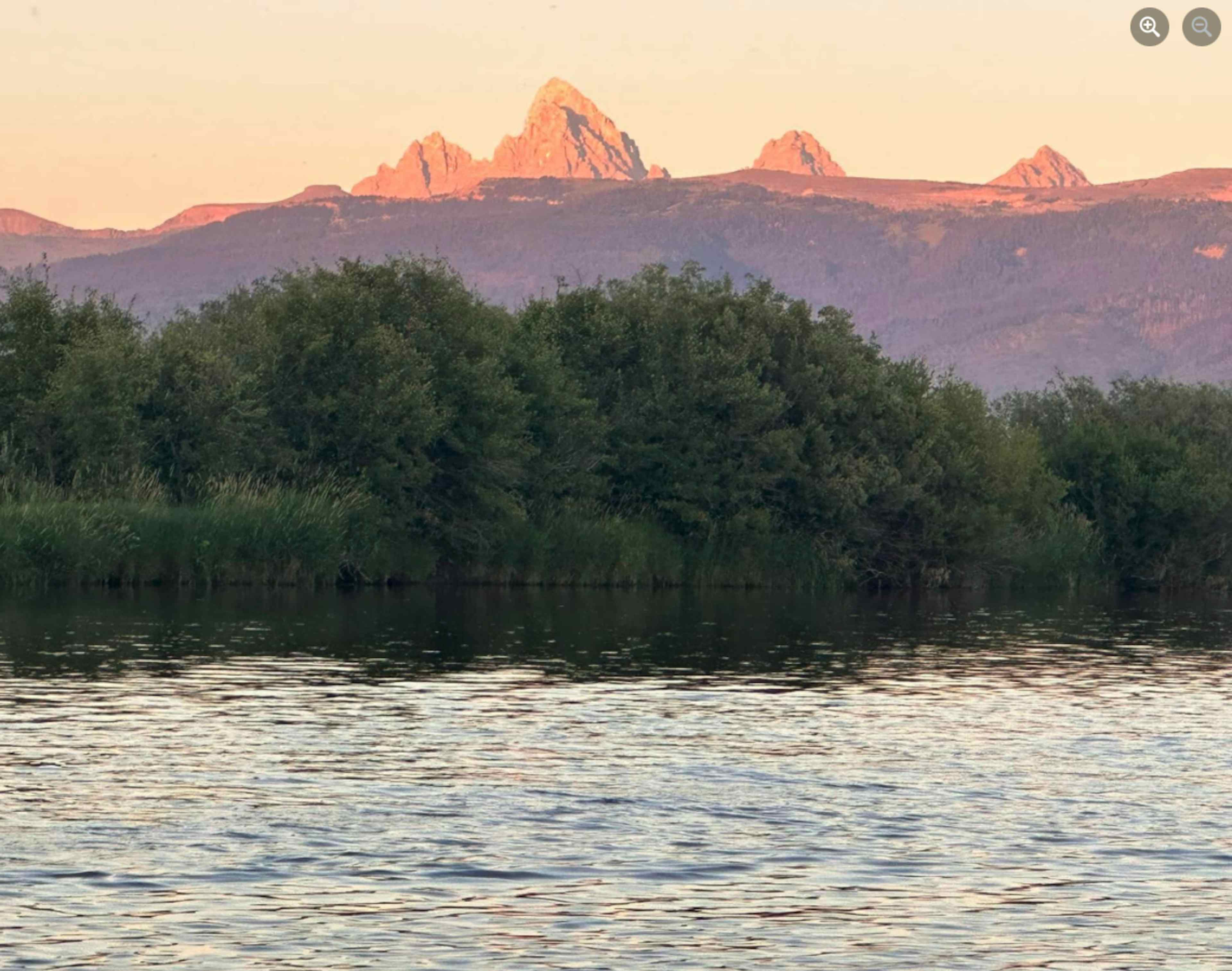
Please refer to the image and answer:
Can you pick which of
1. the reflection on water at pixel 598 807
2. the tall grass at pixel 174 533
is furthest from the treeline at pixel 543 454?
the reflection on water at pixel 598 807

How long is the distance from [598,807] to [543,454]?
58504 millimetres

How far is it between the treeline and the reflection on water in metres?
22.5

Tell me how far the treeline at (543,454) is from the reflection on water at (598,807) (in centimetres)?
2247

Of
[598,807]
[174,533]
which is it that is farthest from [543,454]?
[598,807]

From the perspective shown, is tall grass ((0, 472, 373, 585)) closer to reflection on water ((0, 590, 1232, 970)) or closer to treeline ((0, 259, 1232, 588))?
treeline ((0, 259, 1232, 588))

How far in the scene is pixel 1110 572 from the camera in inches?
3698

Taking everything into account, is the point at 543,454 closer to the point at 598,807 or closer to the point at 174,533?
the point at 174,533

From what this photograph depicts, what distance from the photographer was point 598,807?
24.5m

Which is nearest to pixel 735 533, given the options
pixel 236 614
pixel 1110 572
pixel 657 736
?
pixel 1110 572

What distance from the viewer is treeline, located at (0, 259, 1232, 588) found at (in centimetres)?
7112

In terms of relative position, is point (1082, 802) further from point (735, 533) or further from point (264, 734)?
point (735, 533)

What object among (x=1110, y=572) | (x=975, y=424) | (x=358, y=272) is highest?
(x=358, y=272)

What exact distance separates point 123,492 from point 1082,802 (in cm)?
4883

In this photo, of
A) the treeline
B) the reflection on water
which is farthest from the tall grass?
the reflection on water
